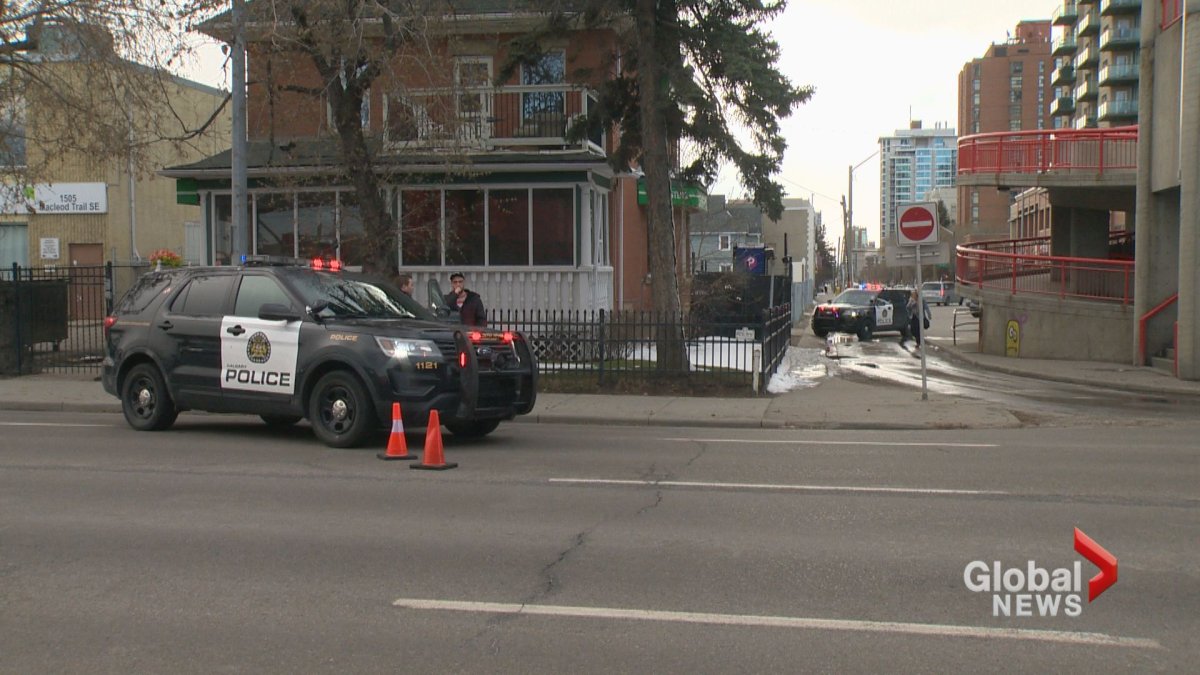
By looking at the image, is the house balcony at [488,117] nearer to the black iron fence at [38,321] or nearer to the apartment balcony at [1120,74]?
the black iron fence at [38,321]

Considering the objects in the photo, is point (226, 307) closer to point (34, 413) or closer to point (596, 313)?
point (34, 413)

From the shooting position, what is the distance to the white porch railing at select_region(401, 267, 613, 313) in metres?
22.2

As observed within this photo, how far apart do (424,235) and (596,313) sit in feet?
12.6

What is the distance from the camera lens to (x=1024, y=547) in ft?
23.6

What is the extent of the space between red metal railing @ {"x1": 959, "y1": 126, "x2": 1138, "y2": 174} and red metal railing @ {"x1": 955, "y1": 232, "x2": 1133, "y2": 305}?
2.18 meters

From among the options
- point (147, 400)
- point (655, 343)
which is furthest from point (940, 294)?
point (147, 400)

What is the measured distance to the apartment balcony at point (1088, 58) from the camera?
294 feet

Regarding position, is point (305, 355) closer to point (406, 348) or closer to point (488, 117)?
point (406, 348)

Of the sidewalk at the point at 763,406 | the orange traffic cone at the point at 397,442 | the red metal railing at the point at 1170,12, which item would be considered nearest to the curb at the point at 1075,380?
the sidewalk at the point at 763,406

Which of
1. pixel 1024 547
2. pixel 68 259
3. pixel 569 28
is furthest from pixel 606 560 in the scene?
pixel 68 259

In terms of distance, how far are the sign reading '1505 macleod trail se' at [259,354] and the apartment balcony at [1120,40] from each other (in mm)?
84799

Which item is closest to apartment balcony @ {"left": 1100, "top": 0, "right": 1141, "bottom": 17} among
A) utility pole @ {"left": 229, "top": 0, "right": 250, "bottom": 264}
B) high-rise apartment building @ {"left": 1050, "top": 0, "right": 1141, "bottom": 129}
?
high-rise apartment building @ {"left": 1050, "top": 0, "right": 1141, "bottom": 129}

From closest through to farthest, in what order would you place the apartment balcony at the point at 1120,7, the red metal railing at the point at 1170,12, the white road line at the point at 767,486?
the white road line at the point at 767,486 → the red metal railing at the point at 1170,12 → the apartment balcony at the point at 1120,7

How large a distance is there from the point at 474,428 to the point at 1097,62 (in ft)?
298
